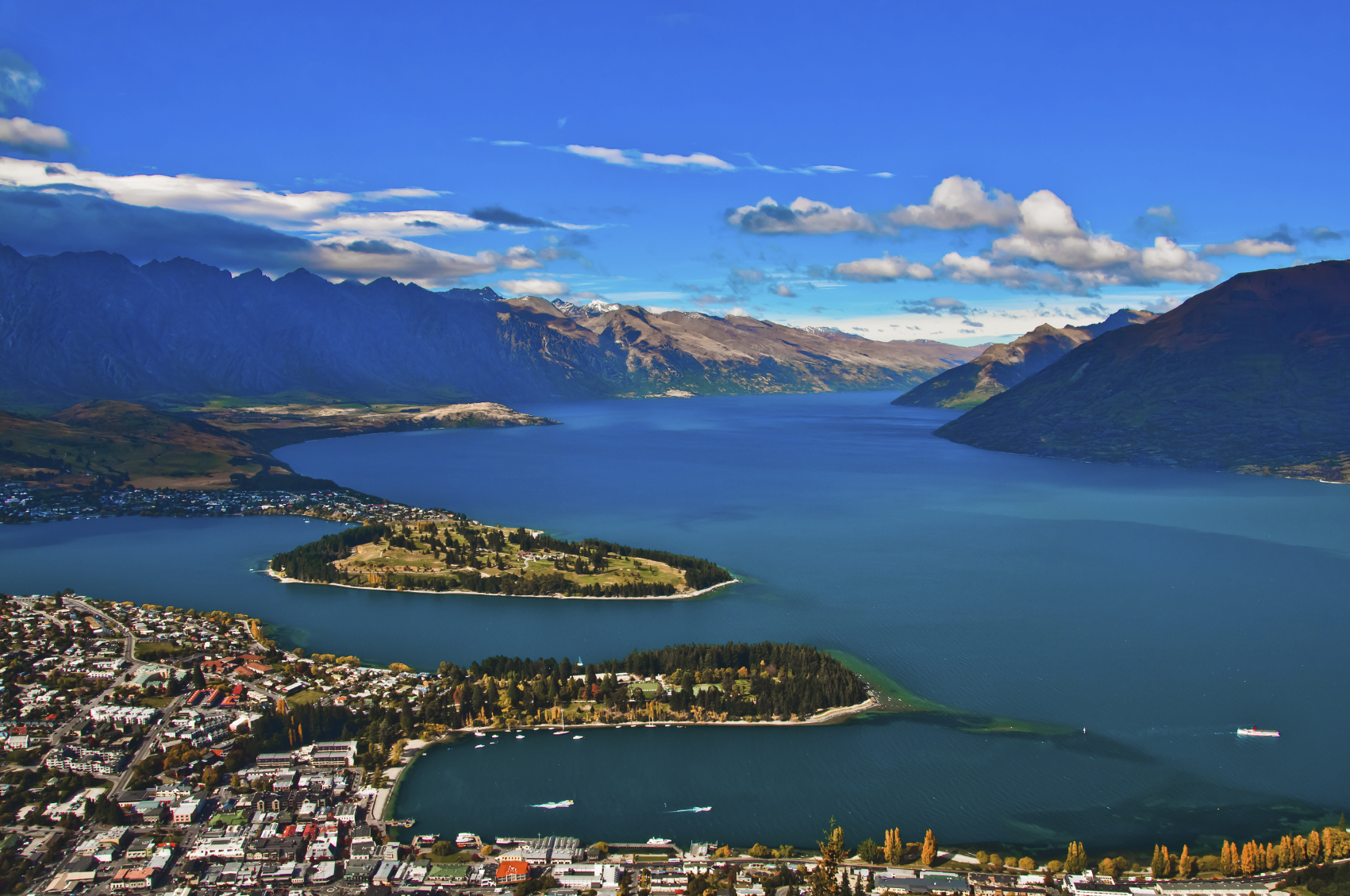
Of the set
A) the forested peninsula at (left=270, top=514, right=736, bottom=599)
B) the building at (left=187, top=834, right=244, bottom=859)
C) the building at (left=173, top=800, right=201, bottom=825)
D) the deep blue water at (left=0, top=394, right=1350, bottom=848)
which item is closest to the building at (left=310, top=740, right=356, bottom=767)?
the deep blue water at (left=0, top=394, right=1350, bottom=848)

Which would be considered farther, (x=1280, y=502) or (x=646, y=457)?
(x=646, y=457)

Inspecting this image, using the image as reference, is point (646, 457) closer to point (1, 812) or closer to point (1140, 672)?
point (1140, 672)

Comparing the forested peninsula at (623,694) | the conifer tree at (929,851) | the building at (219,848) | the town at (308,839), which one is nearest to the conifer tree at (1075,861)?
the town at (308,839)

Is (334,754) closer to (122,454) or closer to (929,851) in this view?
(929,851)

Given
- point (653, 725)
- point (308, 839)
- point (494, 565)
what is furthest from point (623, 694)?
point (494, 565)

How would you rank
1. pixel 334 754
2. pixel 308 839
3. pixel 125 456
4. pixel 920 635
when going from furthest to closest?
pixel 125 456 < pixel 920 635 < pixel 334 754 < pixel 308 839

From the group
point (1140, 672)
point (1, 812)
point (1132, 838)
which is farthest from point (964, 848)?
point (1, 812)
